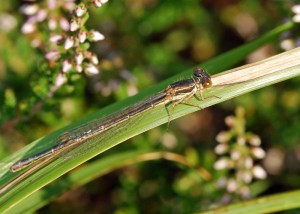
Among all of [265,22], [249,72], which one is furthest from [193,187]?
[265,22]

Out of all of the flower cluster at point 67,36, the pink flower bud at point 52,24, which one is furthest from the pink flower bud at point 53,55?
the pink flower bud at point 52,24

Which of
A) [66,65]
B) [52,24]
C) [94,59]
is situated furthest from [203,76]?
[52,24]

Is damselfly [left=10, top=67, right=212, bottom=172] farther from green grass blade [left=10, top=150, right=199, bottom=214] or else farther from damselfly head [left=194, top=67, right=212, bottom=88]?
green grass blade [left=10, top=150, right=199, bottom=214]

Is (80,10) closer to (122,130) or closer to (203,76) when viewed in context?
(122,130)

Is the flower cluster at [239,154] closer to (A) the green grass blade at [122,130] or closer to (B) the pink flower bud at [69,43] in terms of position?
(A) the green grass blade at [122,130]

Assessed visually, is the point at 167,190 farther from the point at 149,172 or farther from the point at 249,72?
the point at 249,72

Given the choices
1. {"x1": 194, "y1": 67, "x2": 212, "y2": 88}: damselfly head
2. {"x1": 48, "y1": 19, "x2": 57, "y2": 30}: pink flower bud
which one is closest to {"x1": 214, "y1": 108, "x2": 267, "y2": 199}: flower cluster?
{"x1": 194, "y1": 67, "x2": 212, "y2": 88}: damselfly head
